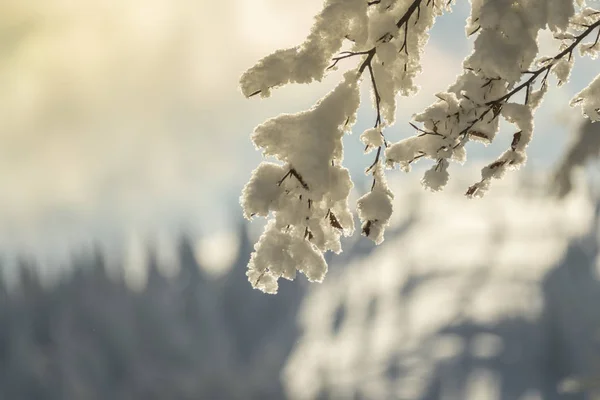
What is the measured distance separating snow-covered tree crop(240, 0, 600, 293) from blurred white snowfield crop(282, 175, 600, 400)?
7398 cm

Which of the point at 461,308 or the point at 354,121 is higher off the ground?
the point at 461,308

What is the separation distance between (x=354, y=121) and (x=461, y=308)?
141m

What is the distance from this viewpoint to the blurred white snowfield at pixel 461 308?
338ft

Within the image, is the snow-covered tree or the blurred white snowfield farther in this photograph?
the blurred white snowfield

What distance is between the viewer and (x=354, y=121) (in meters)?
3.06

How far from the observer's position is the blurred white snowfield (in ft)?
338

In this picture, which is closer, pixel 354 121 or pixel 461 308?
pixel 354 121

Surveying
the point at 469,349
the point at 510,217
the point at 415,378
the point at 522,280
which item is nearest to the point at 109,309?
the point at 415,378

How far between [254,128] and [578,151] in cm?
764

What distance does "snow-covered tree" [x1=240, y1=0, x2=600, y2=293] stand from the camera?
9.45ft

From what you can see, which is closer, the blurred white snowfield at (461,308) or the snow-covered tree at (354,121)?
the snow-covered tree at (354,121)

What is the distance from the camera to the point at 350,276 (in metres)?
170

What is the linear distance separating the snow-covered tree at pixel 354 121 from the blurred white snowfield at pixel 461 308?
74.0 meters

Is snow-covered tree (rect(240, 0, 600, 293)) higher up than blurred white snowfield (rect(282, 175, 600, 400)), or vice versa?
blurred white snowfield (rect(282, 175, 600, 400))
